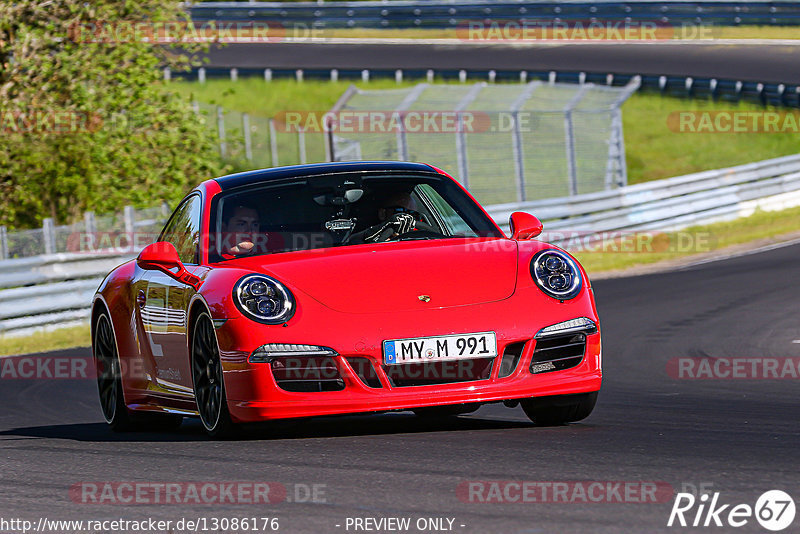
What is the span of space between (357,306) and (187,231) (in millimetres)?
1795

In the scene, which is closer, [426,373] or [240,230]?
[426,373]

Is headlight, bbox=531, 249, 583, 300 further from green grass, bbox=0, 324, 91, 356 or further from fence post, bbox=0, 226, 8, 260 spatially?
fence post, bbox=0, 226, 8, 260

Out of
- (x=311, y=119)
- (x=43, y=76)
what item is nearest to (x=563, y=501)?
(x=43, y=76)

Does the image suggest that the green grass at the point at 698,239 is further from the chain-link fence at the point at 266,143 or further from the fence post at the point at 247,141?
the fence post at the point at 247,141

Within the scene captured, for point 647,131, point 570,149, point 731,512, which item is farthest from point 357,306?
point 647,131

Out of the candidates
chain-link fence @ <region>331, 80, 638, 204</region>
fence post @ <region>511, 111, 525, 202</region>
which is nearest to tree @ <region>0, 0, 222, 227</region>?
chain-link fence @ <region>331, 80, 638, 204</region>

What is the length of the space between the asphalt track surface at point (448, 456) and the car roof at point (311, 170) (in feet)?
4.41

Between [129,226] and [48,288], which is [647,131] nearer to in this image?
[129,226]

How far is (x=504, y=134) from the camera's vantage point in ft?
77.6

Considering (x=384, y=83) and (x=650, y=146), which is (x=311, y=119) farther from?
(x=650, y=146)

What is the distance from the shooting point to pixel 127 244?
17234mm

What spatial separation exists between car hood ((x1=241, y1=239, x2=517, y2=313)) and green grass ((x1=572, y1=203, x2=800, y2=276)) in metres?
12.3

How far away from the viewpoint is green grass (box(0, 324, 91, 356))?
15.1 metres

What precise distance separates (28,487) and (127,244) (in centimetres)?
1187
